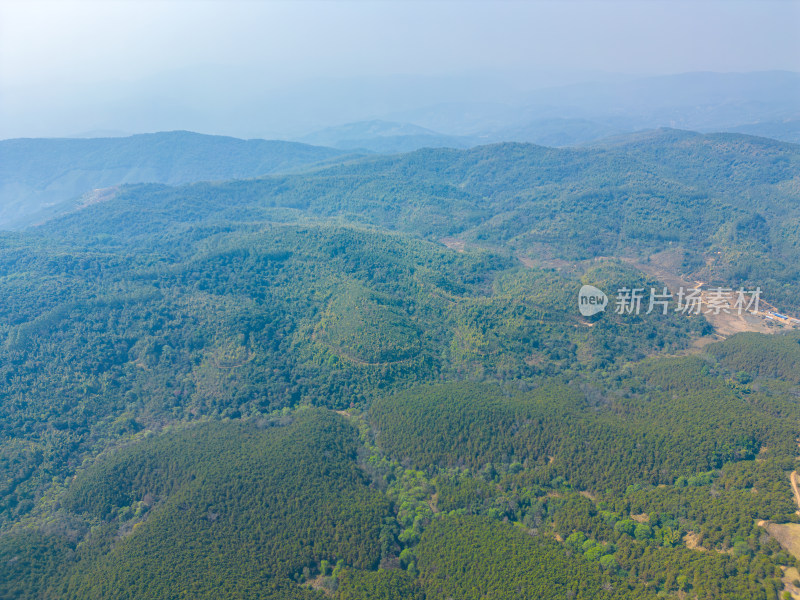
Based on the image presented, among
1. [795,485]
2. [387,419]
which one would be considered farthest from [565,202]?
[795,485]

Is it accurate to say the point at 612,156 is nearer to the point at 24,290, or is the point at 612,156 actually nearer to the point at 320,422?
the point at 320,422

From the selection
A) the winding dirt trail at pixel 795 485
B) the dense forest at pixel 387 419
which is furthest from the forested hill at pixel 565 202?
the winding dirt trail at pixel 795 485

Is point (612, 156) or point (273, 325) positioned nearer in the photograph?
point (273, 325)

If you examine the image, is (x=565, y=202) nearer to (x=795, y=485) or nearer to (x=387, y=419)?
(x=387, y=419)

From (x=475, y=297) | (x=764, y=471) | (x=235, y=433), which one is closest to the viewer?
(x=764, y=471)

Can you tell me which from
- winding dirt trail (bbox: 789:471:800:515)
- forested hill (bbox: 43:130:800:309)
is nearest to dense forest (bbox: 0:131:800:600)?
winding dirt trail (bbox: 789:471:800:515)

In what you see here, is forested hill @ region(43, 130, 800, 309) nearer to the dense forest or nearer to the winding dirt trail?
the dense forest

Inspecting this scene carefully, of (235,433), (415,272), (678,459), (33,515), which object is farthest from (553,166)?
(33,515)
